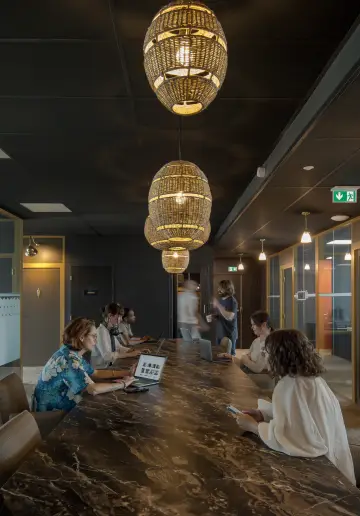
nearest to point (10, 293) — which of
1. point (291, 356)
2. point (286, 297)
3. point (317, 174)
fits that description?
point (317, 174)

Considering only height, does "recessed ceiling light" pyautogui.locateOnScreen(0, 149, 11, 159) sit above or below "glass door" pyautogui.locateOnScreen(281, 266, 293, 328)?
above

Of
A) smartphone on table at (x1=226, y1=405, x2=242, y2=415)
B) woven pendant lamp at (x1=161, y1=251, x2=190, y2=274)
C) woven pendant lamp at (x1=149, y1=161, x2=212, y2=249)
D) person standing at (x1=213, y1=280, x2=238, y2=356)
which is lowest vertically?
smartphone on table at (x1=226, y1=405, x2=242, y2=415)

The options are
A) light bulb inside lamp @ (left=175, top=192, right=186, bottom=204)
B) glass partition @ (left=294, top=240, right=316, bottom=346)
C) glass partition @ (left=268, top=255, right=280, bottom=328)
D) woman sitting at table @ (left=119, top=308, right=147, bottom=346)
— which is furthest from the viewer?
glass partition @ (left=268, top=255, right=280, bottom=328)

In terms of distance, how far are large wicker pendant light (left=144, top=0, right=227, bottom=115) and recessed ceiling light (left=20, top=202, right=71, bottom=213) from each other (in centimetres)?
543

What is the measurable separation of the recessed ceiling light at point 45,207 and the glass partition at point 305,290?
4.78 meters

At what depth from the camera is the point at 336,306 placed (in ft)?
27.4

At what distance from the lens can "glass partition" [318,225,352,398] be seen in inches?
301

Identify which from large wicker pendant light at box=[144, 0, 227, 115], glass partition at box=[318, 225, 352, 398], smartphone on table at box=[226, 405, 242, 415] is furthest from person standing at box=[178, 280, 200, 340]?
large wicker pendant light at box=[144, 0, 227, 115]

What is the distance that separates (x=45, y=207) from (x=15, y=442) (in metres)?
5.59

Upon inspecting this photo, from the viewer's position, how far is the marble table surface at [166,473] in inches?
57.1

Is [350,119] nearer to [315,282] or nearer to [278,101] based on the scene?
[278,101]

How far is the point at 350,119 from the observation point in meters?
3.10

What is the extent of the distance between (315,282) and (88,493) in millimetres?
8136

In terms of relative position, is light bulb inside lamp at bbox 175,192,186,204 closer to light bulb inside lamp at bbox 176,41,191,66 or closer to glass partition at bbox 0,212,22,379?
light bulb inside lamp at bbox 176,41,191,66
